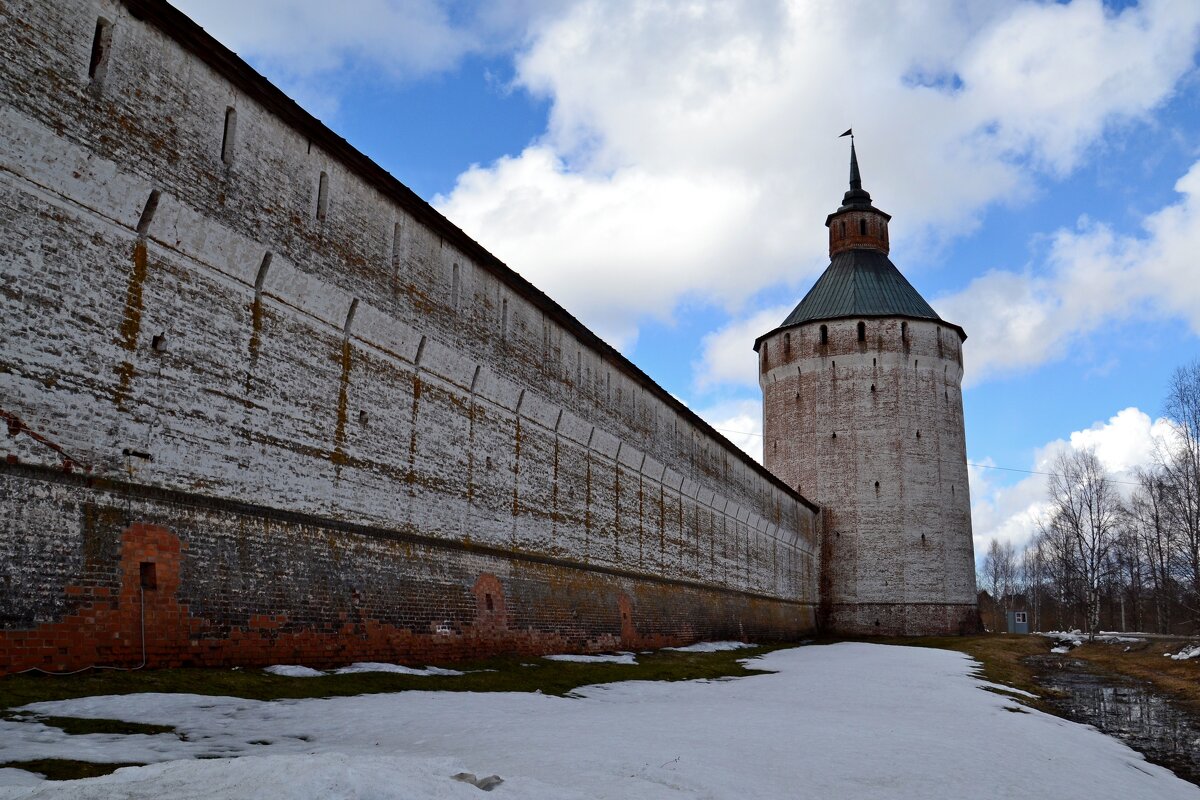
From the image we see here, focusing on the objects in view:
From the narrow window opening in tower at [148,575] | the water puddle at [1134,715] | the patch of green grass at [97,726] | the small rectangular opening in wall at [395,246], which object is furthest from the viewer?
the small rectangular opening in wall at [395,246]

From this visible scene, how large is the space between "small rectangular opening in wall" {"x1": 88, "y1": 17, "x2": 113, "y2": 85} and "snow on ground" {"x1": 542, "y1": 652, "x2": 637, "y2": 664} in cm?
1092

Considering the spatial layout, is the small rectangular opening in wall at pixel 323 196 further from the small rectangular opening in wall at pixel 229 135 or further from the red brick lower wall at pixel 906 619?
the red brick lower wall at pixel 906 619

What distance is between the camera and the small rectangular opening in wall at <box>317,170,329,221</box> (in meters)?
12.0

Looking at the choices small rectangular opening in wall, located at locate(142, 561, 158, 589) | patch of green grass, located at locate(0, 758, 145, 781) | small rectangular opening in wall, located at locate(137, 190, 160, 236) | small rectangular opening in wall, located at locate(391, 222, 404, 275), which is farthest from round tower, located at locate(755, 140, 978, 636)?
patch of green grass, located at locate(0, 758, 145, 781)

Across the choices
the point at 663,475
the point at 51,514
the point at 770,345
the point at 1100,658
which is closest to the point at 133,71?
the point at 51,514

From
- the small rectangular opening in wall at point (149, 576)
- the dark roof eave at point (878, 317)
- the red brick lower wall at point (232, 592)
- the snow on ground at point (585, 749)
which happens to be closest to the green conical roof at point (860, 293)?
the dark roof eave at point (878, 317)

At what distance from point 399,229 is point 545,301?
4.71 metres

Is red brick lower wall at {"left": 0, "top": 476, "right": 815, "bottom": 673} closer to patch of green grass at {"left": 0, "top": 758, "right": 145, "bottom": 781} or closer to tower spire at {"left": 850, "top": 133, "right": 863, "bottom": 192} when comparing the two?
patch of green grass at {"left": 0, "top": 758, "right": 145, "bottom": 781}

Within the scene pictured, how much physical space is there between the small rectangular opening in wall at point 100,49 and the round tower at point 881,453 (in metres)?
33.1

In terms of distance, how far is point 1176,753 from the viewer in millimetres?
10883

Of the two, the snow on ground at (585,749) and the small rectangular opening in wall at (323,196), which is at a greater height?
the small rectangular opening in wall at (323,196)

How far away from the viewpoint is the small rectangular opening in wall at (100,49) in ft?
29.2

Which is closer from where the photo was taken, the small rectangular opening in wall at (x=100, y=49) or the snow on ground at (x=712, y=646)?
the small rectangular opening in wall at (x=100, y=49)

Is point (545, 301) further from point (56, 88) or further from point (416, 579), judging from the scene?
point (56, 88)
